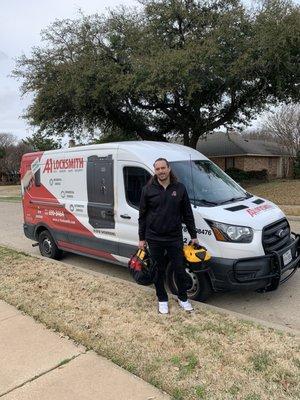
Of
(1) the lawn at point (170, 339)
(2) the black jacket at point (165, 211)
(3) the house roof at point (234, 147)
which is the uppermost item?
(3) the house roof at point (234, 147)

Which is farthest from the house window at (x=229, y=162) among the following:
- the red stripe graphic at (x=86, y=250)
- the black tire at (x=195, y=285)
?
the black tire at (x=195, y=285)

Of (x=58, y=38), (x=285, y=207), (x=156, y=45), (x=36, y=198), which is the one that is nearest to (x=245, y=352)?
(x=36, y=198)

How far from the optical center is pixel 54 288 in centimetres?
580

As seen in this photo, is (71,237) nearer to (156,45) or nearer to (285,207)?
(285,207)

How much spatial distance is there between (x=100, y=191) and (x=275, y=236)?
2.77 m

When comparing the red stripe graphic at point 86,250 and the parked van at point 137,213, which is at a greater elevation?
the parked van at point 137,213

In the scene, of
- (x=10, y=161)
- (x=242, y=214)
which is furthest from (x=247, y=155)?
(x=10, y=161)

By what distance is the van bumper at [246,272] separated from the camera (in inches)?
193

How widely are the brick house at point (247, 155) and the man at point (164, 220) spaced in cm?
3080

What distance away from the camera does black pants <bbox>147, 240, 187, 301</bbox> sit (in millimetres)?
4664

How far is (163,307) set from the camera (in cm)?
478

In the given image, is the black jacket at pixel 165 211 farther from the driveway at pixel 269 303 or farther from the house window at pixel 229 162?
the house window at pixel 229 162

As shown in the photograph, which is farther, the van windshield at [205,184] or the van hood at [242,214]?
the van windshield at [205,184]

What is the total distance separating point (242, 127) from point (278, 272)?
25.3 metres
